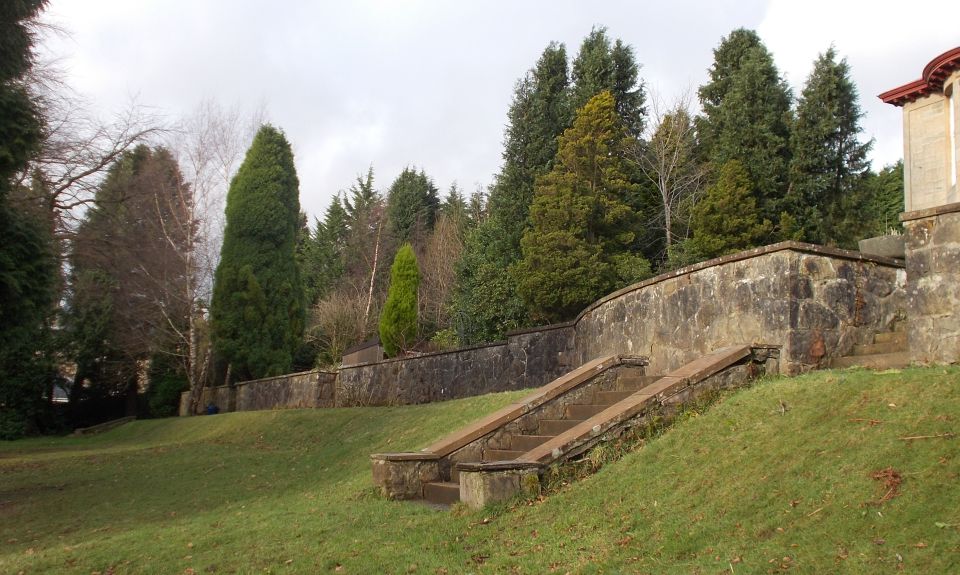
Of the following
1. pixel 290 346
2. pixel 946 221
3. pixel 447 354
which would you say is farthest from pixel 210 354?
pixel 946 221

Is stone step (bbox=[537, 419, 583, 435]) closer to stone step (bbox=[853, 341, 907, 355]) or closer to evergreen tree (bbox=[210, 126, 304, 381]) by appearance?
stone step (bbox=[853, 341, 907, 355])

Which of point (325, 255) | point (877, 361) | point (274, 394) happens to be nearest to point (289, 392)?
point (274, 394)

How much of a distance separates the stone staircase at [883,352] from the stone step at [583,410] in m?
2.60

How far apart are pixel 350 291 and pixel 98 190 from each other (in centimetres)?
2394

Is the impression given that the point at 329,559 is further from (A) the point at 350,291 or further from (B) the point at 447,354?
(A) the point at 350,291

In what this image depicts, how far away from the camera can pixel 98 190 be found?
21562 millimetres

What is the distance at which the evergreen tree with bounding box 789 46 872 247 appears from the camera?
2433 cm

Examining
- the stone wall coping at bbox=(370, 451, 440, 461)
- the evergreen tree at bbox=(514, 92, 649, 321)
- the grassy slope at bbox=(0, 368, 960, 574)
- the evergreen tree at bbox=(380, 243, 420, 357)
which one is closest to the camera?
the grassy slope at bbox=(0, 368, 960, 574)

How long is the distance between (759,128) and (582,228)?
6.85 meters

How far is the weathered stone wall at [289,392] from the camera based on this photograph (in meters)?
21.2

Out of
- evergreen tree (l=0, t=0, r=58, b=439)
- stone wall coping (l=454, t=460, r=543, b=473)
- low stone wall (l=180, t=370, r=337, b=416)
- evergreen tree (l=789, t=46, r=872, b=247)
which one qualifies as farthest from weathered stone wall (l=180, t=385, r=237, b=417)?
stone wall coping (l=454, t=460, r=543, b=473)

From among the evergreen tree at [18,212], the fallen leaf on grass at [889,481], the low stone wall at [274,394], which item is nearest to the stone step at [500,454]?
the fallen leaf on grass at [889,481]

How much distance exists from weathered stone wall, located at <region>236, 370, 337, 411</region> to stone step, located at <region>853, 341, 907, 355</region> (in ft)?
49.6

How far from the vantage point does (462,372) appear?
1659 cm
